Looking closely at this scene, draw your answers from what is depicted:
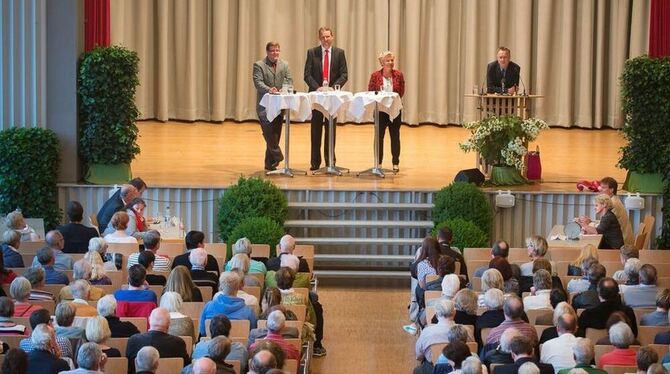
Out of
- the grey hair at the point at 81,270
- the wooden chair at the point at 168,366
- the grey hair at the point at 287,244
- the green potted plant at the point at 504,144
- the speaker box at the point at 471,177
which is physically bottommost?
the wooden chair at the point at 168,366

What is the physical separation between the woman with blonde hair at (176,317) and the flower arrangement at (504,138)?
691cm

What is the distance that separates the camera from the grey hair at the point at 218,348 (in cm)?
871

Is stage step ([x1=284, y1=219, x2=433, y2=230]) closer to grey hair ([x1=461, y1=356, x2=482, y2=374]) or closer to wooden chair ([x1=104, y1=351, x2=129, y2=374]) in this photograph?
wooden chair ([x1=104, y1=351, x2=129, y2=374])

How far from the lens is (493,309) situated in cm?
1039

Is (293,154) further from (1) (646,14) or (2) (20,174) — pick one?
(1) (646,14)

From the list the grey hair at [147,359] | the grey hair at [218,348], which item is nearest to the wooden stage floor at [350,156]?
the grey hair at [218,348]

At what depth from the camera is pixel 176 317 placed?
395 inches

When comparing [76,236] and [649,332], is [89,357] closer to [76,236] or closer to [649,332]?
[649,332]

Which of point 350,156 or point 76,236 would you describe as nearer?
point 76,236

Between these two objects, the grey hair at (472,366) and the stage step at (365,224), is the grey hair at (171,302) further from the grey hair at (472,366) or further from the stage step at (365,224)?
the stage step at (365,224)

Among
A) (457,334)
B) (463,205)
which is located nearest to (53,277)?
(457,334)

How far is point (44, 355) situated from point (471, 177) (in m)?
8.22

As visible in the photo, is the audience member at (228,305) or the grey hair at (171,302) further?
the audience member at (228,305)

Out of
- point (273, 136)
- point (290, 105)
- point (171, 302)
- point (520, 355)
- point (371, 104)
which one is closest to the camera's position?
point (520, 355)
